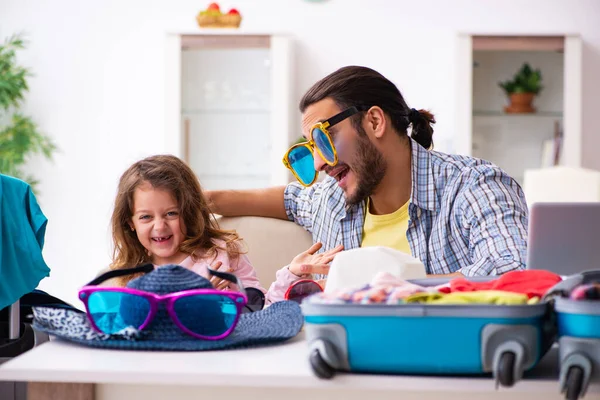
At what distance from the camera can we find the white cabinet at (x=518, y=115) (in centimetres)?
442

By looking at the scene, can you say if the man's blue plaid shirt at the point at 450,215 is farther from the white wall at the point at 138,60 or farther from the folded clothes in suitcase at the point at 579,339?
the white wall at the point at 138,60

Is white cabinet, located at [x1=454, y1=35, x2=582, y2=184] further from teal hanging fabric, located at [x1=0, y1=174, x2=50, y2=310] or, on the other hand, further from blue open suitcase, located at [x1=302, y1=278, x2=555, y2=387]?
blue open suitcase, located at [x1=302, y1=278, x2=555, y2=387]

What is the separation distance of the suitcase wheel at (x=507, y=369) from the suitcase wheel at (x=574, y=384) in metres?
0.06

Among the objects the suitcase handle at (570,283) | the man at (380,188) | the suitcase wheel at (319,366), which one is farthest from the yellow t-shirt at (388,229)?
the suitcase wheel at (319,366)

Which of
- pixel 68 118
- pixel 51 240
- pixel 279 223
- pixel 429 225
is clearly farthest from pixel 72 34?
pixel 429 225

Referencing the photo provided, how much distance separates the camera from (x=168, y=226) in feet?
6.68

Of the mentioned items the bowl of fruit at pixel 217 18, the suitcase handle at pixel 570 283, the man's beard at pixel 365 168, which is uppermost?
the bowl of fruit at pixel 217 18

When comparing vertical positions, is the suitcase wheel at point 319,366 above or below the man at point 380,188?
below

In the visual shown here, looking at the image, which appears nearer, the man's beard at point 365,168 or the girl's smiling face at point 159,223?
the girl's smiling face at point 159,223

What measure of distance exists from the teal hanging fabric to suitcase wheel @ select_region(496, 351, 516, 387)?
4.68ft

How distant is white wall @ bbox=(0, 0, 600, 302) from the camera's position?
15.6 feet

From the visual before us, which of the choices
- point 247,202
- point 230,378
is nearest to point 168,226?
point 247,202

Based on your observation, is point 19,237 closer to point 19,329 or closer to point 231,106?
point 19,329

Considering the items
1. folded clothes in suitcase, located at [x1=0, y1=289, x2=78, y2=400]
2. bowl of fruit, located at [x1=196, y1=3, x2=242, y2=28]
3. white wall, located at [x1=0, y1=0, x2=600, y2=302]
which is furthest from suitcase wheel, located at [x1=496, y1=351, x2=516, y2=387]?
white wall, located at [x1=0, y1=0, x2=600, y2=302]
